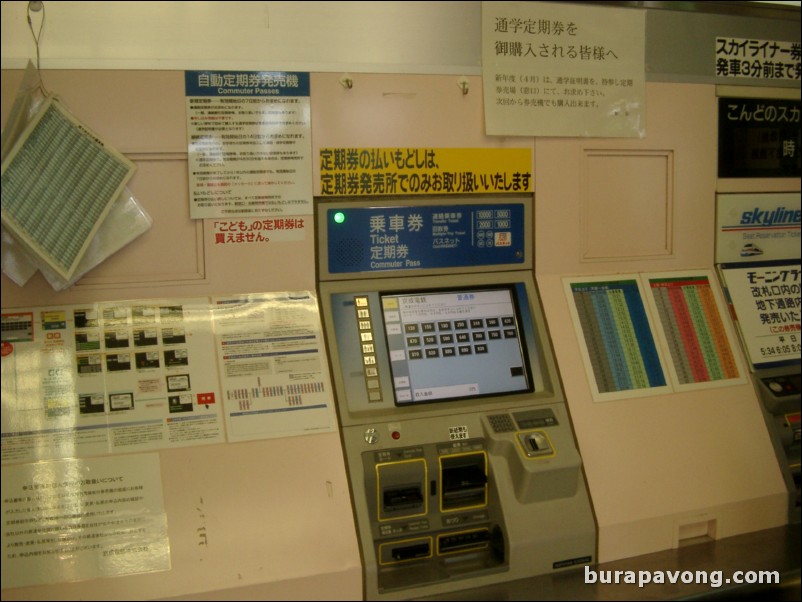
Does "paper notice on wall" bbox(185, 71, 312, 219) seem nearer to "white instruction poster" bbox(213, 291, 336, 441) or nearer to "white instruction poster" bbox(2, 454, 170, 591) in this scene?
"white instruction poster" bbox(213, 291, 336, 441)

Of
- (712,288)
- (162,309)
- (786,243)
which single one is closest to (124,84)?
(162,309)

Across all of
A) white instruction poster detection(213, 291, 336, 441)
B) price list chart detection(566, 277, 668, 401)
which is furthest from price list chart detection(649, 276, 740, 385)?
white instruction poster detection(213, 291, 336, 441)

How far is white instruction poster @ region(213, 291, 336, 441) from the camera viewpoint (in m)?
2.02

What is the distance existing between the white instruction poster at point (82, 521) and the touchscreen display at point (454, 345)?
0.74 m

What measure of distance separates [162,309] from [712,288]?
1.81m

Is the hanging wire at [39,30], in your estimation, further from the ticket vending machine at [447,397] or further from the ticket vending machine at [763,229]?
the ticket vending machine at [763,229]

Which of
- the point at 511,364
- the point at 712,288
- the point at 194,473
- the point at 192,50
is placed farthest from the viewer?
the point at 712,288

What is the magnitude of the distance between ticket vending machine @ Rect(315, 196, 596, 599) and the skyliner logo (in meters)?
0.85

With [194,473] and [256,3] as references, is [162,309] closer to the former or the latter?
[194,473]

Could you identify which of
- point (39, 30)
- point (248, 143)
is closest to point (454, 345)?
Result: point (248, 143)

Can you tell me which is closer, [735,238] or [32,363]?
[32,363]

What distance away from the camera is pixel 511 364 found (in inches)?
90.7

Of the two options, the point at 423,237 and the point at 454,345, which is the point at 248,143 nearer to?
the point at 423,237

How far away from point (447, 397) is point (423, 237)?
489 millimetres
